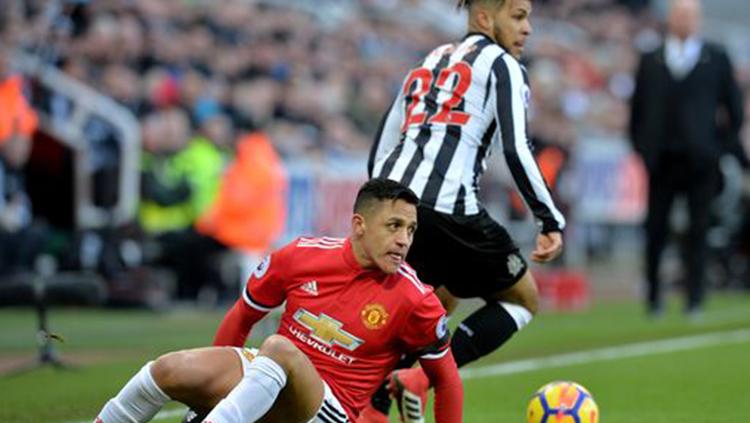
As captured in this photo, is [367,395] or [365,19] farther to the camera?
[365,19]

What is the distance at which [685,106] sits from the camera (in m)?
13.8

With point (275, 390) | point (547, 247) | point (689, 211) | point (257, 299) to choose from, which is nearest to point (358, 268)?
point (257, 299)

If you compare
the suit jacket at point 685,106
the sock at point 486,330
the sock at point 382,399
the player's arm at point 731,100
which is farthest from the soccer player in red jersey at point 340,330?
the player's arm at point 731,100

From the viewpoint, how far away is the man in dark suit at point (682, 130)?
45.2ft

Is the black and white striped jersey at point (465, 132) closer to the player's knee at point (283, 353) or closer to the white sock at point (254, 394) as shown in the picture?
the player's knee at point (283, 353)

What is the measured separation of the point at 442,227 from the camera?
7055mm

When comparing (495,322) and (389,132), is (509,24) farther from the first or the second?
(495,322)

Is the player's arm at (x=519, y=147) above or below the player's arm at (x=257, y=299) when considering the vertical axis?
above

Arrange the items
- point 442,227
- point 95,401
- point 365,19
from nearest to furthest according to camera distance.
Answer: point 442,227
point 95,401
point 365,19

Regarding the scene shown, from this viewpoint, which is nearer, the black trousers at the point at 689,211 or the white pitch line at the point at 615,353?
the white pitch line at the point at 615,353

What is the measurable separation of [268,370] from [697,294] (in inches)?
345

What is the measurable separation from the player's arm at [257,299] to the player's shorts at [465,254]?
1.00 m

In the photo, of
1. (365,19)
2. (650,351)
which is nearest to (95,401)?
(650,351)

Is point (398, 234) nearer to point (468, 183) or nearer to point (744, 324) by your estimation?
point (468, 183)
